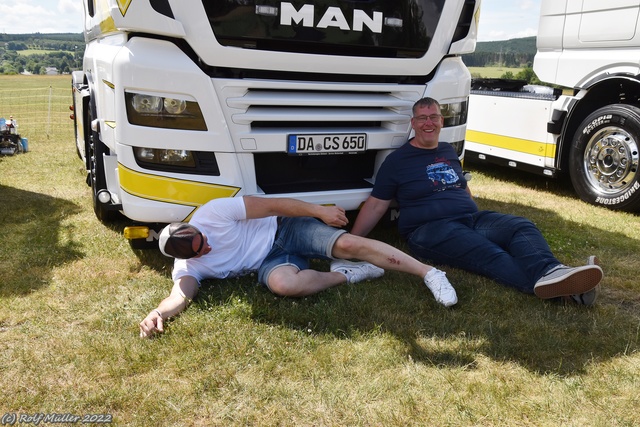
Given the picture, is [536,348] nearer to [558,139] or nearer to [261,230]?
[261,230]

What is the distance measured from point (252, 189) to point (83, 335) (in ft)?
4.32

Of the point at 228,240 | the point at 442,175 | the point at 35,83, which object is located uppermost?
Result: the point at 442,175

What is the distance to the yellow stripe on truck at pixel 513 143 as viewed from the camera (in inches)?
252

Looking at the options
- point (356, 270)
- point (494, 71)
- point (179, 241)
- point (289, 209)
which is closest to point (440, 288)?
point (356, 270)

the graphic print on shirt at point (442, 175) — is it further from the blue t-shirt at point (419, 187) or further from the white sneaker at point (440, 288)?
the white sneaker at point (440, 288)

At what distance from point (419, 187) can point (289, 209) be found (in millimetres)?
1051

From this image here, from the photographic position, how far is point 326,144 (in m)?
3.84

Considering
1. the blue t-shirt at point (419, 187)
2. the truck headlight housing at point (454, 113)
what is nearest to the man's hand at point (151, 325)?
the blue t-shirt at point (419, 187)

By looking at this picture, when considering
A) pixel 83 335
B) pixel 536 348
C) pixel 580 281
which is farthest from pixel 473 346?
pixel 83 335

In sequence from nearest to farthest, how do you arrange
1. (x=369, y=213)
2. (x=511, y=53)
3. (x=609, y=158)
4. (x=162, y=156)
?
(x=162, y=156), (x=369, y=213), (x=609, y=158), (x=511, y=53)

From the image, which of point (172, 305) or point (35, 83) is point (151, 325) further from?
point (35, 83)

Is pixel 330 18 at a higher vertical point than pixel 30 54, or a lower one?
higher

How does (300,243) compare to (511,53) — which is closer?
(300,243)

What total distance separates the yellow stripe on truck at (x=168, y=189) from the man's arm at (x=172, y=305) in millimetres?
501
